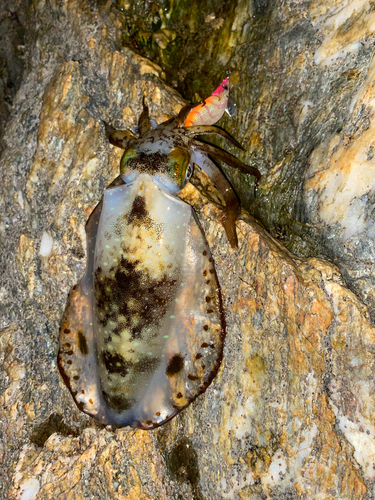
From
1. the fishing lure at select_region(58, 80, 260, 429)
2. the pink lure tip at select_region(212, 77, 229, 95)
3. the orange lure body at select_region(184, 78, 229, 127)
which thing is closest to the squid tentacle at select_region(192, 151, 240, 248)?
the fishing lure at select_region(58, 80, 260, 429)

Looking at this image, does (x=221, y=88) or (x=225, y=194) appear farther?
(x=221, y=88)

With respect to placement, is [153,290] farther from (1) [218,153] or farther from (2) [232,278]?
A: (1) [218,153]

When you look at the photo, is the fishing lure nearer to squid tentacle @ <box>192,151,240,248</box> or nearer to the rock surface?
squid tentacle @ <box>192,151,240,248</box>

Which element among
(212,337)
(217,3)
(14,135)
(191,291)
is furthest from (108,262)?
(217,3)

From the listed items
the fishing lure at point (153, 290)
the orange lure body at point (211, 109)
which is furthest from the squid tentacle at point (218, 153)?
the orange lure body at point (211, 109)

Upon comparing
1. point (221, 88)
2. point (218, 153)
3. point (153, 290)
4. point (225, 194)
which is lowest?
point (153, 290)

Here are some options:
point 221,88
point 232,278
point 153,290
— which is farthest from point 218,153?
point 153,290

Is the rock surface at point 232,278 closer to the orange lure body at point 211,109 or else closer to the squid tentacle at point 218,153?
the orange lure body at point 211,109
